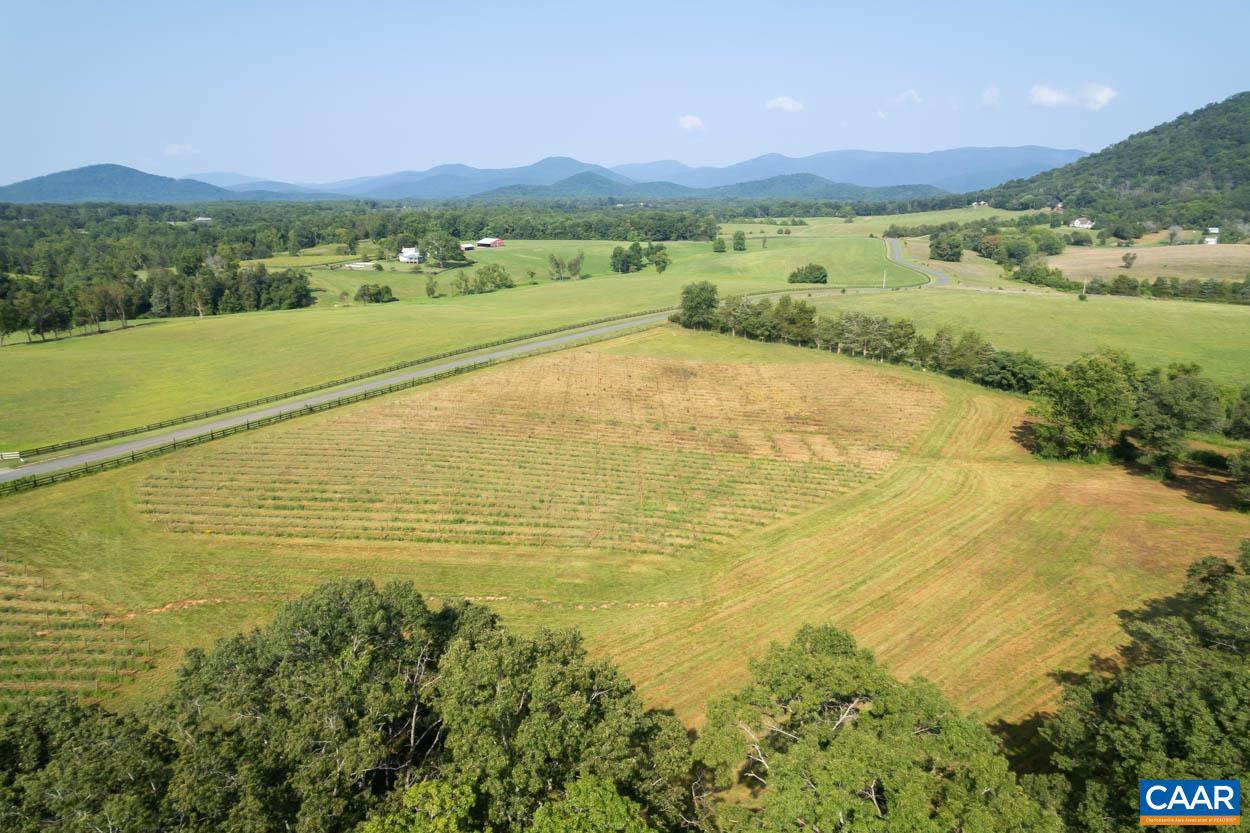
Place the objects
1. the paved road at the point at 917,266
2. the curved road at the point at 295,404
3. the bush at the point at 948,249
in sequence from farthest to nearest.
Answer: the bush at the point at 948,249
the paved road at the point at 917,266
the curved road at the point at 295,404

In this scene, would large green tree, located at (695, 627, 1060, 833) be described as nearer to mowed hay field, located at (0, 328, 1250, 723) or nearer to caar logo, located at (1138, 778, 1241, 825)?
caar logo, located at (1138, 778, 1241, 825)

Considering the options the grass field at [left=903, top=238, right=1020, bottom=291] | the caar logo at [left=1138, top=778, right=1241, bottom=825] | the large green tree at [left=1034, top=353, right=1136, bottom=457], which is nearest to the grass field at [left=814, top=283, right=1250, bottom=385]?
the grass field at [left=903, top=238, right=1020, bottom=291]

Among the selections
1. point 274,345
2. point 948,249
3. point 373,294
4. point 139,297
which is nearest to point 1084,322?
point 948,249

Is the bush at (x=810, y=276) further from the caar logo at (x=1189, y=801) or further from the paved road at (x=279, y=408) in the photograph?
the caar logo at (x=1189, y=801)

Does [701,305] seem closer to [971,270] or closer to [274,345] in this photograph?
[274,345]

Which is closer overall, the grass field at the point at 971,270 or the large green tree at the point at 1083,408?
the large green tree at the point at 1083,408

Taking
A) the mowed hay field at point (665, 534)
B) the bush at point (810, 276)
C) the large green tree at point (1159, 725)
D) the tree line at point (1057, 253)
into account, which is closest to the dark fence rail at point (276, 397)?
the mowed hay field at point (665, 534)
